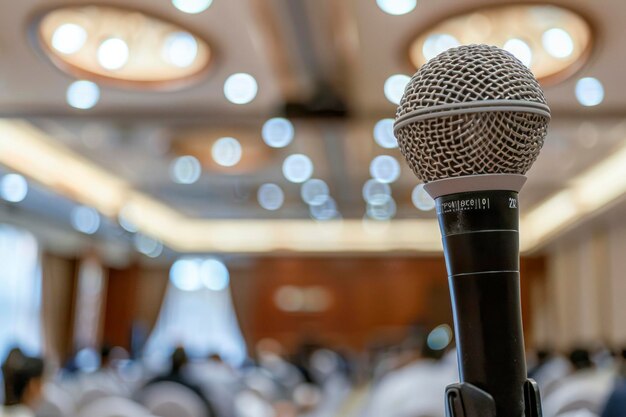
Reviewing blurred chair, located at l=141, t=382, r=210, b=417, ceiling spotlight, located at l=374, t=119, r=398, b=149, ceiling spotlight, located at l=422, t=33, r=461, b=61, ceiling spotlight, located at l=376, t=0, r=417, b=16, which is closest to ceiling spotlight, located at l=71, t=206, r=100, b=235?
ceiling spotlight, located at l=374, t=119, r=398, b=149

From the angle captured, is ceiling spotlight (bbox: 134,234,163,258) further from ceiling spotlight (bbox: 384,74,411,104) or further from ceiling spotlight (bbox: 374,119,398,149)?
ceiling spotlight (bbox: 384,74,411,104)

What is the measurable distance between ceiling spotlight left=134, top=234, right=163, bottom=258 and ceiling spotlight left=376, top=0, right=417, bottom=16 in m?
12.1

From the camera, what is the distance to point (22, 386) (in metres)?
4.71

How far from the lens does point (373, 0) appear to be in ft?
19.4

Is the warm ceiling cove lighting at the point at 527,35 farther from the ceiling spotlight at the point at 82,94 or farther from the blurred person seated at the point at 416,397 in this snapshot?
the ceiling spotlight at the point at 82,94

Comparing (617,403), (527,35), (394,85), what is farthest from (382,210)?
(617,403)

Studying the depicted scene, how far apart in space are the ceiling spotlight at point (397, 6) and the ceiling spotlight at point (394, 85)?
1.61m

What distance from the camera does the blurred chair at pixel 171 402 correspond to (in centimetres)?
525

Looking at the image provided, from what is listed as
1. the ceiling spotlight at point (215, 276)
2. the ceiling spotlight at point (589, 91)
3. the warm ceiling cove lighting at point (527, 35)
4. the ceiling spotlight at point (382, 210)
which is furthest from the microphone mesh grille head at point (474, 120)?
the ceiling spotlight at point (215, 276)

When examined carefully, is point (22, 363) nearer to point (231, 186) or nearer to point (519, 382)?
point (519, 382)

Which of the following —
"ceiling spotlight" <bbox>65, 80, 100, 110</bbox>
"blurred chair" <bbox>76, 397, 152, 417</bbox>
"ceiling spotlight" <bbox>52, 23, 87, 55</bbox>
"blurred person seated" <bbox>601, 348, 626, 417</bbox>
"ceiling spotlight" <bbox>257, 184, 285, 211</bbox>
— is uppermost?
"ceiling spotlight" <bbox>52, 23, 87, 55</bbox>

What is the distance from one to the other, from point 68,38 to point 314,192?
27.2 feet

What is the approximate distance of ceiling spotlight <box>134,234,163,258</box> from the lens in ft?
57.2

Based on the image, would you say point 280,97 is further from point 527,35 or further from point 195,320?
point 195,320
